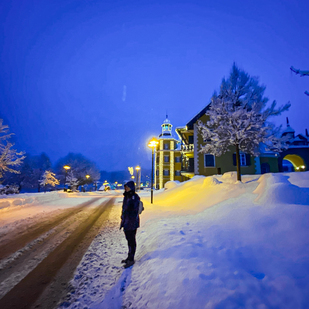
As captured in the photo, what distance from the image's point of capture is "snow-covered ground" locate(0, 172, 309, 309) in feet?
8.07

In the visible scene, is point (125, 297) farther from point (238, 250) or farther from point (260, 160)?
point (260, 160)

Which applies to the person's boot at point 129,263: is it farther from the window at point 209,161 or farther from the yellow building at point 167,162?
the yellow building at point 167,162

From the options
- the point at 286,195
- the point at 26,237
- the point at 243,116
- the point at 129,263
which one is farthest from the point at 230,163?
the point at 26,237

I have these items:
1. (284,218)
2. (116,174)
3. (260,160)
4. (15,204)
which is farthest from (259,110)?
(116,174)

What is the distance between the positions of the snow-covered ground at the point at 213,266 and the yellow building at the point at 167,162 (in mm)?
39483

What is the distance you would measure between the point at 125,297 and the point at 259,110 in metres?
13.4

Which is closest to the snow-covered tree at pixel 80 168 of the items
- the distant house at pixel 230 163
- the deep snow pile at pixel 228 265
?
the distant house at pixel 230 163

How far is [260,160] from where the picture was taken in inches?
872

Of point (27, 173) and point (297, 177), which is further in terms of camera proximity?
point (27, 173)

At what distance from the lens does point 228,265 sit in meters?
3.16

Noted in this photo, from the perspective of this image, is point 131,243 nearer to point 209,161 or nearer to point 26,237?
point 26,237

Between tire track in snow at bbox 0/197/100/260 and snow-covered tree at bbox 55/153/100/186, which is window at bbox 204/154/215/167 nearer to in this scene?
tire track in snow at bbox 0/197/100/260

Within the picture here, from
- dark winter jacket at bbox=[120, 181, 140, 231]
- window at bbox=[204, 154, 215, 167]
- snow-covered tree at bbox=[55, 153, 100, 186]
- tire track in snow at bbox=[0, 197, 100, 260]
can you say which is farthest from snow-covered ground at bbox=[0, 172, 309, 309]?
snow-covered tree at bbox=[55, 153, 100, 186]

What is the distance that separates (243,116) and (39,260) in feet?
43.1
